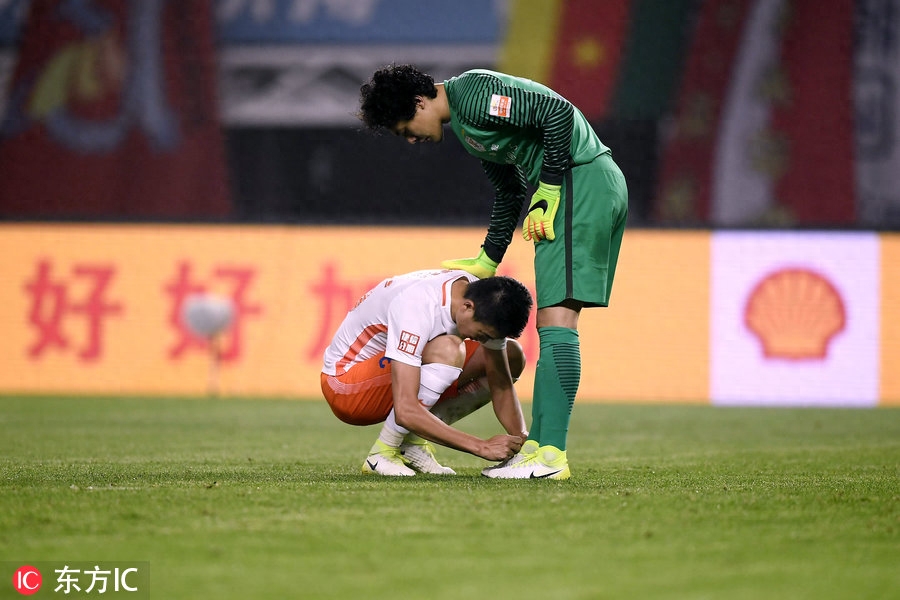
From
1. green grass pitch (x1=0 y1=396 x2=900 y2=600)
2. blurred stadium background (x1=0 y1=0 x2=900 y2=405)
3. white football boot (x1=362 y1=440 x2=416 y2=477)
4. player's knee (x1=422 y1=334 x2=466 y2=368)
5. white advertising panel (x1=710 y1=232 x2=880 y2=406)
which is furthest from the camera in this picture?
blurred stadium background (x1=0 y1=0 x2=900 y2=405)

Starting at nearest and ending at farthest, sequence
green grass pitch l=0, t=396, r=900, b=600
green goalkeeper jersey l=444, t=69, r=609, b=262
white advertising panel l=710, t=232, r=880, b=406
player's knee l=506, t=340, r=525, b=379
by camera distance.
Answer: green grass pitch l=0, t=396, r=900, b=600 → green goalkeeper jersey l=444, t=69, r=609, b=262 → player's knee l=506, t=340, r=525, b=379 → white advertising panel l=710, t=232, r=880, b=406

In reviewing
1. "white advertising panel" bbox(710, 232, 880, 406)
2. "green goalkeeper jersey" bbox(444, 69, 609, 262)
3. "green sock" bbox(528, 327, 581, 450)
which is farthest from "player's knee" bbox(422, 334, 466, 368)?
"white advertising panel" bbox(710, 232, 880, 406)

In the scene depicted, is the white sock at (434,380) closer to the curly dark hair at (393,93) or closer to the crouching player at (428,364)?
the crouching player at (428,364)

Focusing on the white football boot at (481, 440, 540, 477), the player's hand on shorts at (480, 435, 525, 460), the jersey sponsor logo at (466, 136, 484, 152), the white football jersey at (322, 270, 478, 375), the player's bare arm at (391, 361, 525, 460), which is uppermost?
the jersey sponsor logo at (466, 136, 484, 152)

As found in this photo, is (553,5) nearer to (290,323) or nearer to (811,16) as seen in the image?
(811,16)

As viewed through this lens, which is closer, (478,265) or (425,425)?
(425,425)

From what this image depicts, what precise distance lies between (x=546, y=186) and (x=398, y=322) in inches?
24.5

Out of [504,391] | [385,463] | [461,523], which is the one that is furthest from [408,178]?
[461,523]

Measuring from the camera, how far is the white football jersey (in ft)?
12.1

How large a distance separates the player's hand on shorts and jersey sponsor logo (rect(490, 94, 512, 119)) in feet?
3.22

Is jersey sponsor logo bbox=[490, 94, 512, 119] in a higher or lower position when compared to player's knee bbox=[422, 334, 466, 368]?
higher

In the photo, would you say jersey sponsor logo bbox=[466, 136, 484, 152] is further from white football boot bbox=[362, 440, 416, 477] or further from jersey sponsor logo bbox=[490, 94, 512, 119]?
white football boot bbox=[362, 440, 416, 477]

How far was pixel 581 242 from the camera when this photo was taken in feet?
12.4

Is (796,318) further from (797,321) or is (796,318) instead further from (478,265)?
(478,265)
